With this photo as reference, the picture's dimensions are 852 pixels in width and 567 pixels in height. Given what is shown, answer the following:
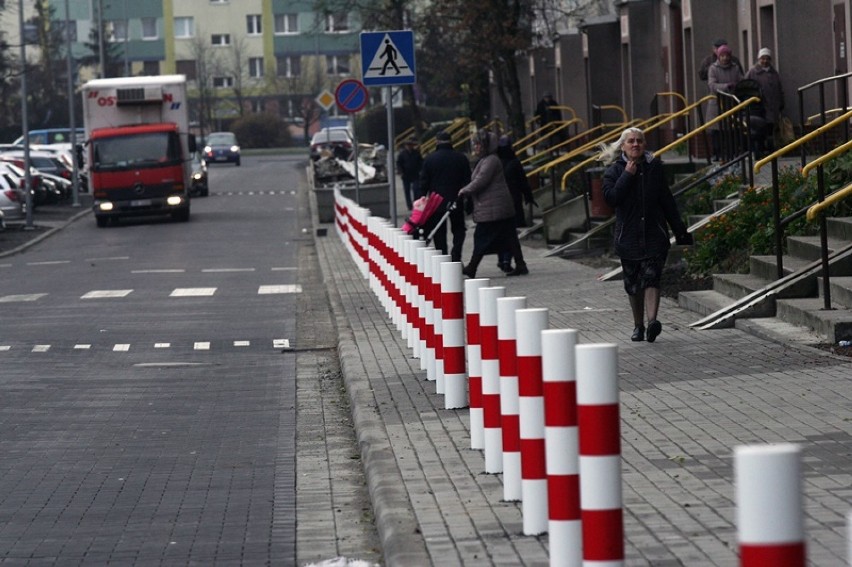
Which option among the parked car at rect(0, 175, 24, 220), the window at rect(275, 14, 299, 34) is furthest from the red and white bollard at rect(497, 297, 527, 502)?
the window at rect(275, 14, 299, 34)

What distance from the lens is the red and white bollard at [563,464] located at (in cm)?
565

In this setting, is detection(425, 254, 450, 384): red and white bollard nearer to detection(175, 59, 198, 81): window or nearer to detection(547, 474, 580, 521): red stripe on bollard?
detection(547, 474, 580, 521): red stripe on bollard

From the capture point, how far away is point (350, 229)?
89.9 feet

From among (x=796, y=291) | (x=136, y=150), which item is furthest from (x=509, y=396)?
(x=136, y=150)

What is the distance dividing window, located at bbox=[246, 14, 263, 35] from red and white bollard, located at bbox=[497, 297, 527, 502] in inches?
4626

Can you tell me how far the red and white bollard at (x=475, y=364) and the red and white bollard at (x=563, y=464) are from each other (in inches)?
106

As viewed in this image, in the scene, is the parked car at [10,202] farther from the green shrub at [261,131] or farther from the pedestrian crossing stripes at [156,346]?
the green shrub at [261,131]

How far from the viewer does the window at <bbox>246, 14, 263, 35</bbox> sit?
403 ft

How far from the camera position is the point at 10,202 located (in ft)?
147

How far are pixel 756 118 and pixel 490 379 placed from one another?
13.8m

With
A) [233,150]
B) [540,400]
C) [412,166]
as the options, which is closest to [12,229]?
[412,166]

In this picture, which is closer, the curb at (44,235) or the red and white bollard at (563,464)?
the red and white bollard at (563,464)

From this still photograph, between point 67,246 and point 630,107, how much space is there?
1221 centimetres

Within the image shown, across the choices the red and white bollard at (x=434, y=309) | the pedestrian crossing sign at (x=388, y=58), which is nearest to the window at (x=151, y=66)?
the pedestrian crossing sign at (x=388, y=58)
